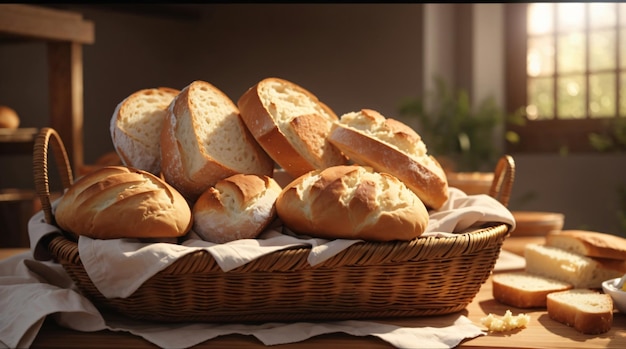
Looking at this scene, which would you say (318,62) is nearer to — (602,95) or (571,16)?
(571,16)

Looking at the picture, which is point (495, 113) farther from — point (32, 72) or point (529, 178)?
point (32, 72)

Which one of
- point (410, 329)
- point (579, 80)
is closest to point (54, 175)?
point (579, 80)

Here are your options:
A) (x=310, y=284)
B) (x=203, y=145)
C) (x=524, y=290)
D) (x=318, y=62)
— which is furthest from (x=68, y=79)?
(x=318, y=62)

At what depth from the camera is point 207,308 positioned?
1.22 metres

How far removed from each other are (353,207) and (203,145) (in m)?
0.41

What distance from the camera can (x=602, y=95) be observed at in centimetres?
521

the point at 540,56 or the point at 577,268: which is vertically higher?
the point at 540,56

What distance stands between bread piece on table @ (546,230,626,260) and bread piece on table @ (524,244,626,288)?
0.02 m

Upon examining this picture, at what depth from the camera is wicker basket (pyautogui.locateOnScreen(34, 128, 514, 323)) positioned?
119 centimetres

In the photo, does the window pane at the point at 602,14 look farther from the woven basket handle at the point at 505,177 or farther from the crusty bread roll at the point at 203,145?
the crusty bread roll at the point at 203,145

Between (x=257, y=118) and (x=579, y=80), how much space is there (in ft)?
14.5

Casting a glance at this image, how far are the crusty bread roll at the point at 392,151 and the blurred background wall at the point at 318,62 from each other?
4006 millimetres

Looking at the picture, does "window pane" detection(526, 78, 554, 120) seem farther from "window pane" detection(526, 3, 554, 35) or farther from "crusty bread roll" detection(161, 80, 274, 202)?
"crusty bread roll" detection(161, 80, 274, 202)

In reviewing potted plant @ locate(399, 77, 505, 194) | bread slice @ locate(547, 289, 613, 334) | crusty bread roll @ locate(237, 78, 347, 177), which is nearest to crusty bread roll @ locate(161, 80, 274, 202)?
crusty bread roll @ locate(237, 78, 347, 177)
